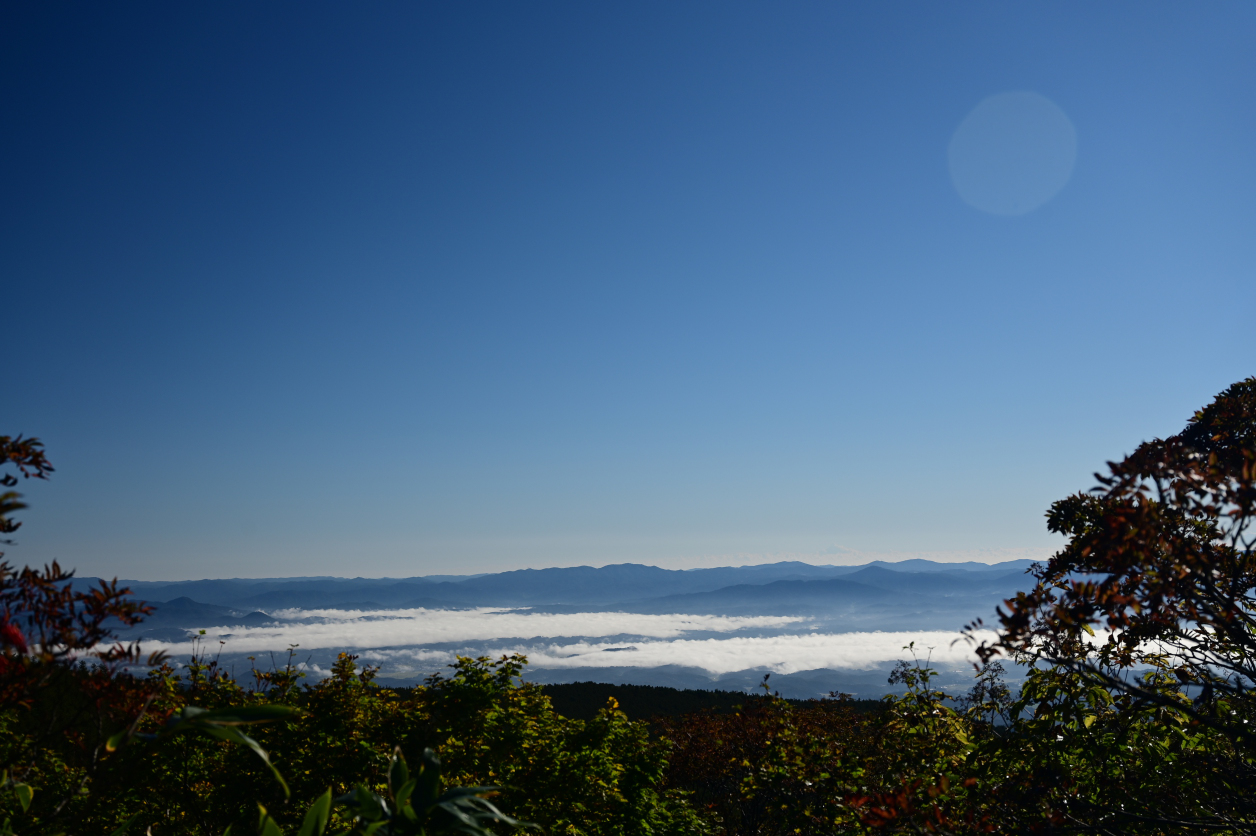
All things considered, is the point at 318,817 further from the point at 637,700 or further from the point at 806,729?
the point at 637,700

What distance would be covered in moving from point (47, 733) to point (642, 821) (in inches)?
331

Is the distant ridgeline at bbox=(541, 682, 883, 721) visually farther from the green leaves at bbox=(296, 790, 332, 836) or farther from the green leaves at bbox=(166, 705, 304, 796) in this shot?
the green leaves at bbox=(166, 705, 304, 796)

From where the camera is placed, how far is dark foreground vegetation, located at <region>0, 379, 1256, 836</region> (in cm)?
312

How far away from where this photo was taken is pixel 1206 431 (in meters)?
7.53

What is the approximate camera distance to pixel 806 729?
12484 mm

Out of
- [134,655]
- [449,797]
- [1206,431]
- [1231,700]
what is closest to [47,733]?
[134,655]

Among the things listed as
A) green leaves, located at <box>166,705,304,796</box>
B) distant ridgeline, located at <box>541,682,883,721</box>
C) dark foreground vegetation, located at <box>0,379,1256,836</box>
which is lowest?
distant ridgeline, located at <box>541,682,883,721</box>

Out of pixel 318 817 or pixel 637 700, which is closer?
pixel 318 817

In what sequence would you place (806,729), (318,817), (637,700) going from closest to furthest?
(318,817), (806,729), (637,700)

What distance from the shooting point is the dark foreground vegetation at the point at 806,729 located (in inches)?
123

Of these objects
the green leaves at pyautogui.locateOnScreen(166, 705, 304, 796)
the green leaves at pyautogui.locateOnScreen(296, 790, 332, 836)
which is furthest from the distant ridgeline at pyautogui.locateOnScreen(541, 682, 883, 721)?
the green leaves at pyautogui.locateOnScreen(166, 705, 304, 796)

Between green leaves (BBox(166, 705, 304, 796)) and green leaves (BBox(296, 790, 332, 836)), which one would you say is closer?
green leaves (BBox(166, 705, 304, 796))

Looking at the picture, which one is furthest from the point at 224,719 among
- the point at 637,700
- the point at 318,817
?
the point at 637,700

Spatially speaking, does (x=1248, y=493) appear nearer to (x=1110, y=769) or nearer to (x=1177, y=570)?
(x=1177, y=570)
